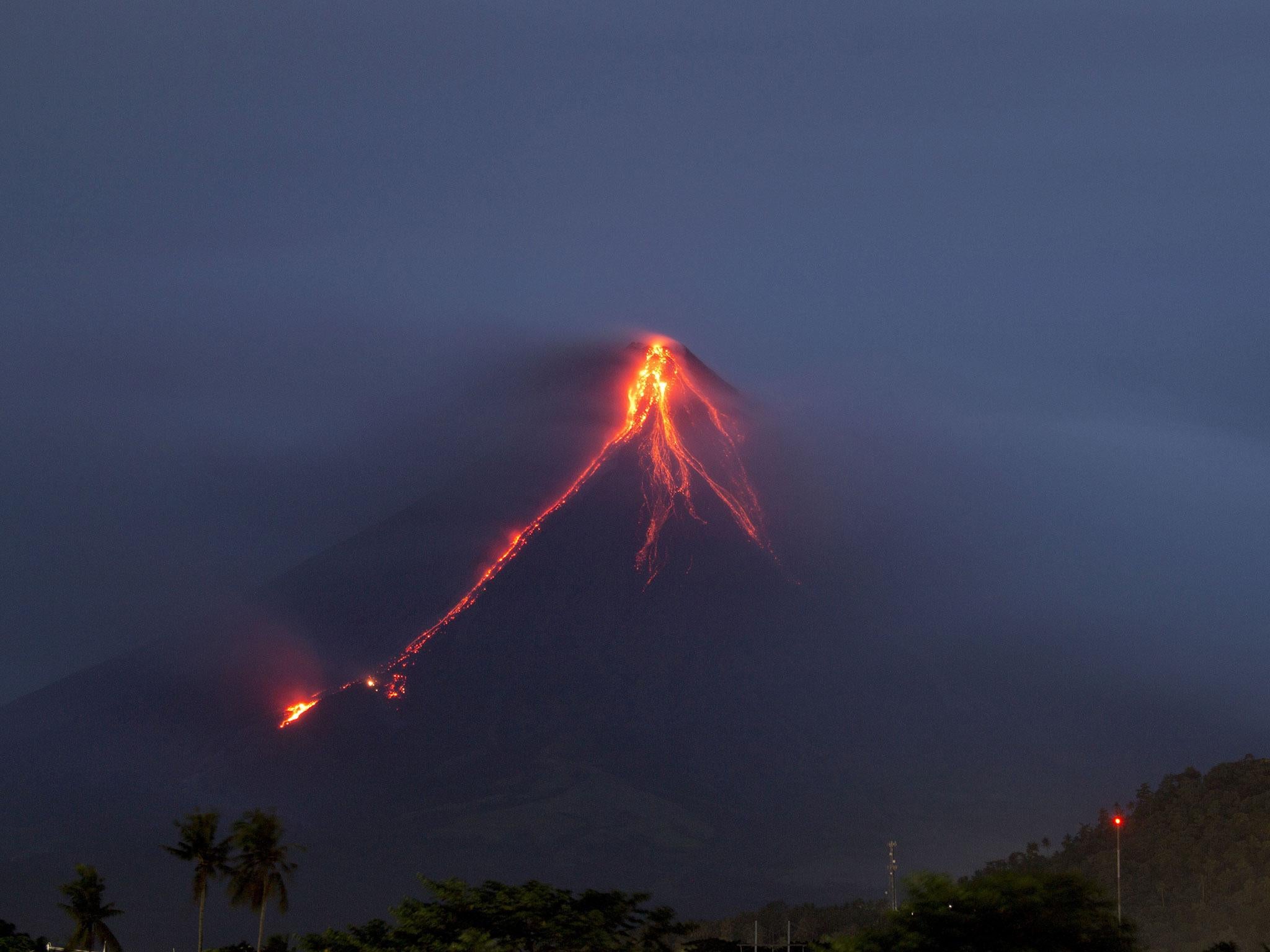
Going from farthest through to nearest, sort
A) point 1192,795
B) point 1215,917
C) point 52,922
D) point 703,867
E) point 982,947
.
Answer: point 703,867 < point 52,922 < point 1192,795 < point 1215,917 < point 982,947

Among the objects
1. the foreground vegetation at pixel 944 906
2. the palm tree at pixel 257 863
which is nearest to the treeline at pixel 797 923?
the foreground vegetation at pixel 944 906

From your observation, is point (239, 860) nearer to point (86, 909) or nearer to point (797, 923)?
point (86, 909)

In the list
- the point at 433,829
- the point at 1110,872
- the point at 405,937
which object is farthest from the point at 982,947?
the point at 433,829

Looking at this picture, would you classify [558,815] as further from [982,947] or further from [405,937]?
[982,947]

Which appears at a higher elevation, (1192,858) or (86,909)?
(1192,858)

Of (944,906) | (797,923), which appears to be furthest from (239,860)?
(797,923)

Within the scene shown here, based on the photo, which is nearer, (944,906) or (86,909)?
(944,906)

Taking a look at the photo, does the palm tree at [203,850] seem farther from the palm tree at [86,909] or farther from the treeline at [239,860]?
the palm tree at [86,909]

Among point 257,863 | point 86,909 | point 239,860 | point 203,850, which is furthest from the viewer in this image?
point 86,909
